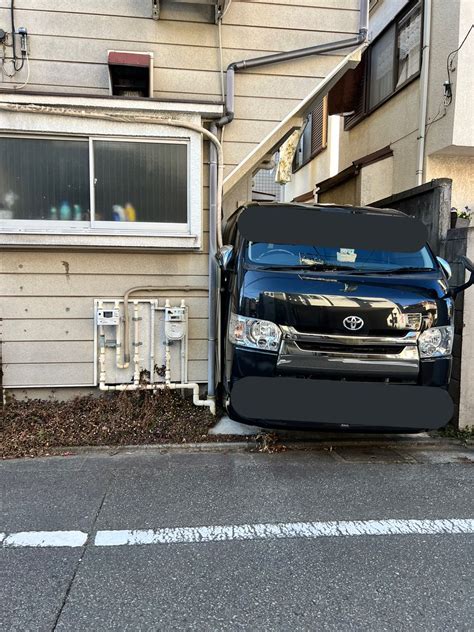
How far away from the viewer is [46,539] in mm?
2654

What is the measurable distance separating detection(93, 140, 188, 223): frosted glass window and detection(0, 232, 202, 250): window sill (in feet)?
0.70

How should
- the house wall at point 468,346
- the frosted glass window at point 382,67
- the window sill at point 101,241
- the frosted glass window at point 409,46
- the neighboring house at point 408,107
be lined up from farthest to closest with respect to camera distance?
the frosted glass window at point 382,67
the frosted glass window at point 409,46
the neighboring house at point 408,107
the window sill at point 101,241
the house wall at point 468,346

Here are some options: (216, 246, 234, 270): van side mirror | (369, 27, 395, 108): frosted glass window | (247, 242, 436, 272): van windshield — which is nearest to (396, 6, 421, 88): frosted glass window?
(369, 27, 395, 108): frosted glass window

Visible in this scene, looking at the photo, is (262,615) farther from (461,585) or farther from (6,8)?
(6,8)

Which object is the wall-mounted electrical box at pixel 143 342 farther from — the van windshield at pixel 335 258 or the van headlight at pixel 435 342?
the van headlight at pixel 435 342

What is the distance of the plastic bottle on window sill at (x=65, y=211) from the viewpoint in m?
4.55

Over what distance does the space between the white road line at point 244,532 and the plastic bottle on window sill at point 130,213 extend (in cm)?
303

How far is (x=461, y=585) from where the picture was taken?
90.7 inches

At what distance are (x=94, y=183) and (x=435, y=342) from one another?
11.6 feet

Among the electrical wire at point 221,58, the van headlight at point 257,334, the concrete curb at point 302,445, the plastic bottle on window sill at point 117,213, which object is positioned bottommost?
the concrete curb at point 302,445

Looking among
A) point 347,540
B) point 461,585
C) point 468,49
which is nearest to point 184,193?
point 347,540

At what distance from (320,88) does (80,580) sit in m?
5.02

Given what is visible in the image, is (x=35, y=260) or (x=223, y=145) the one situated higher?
(x=223, y=145)

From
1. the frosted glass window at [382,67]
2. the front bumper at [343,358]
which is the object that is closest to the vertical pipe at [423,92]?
the frosted glass window at [382,67]
